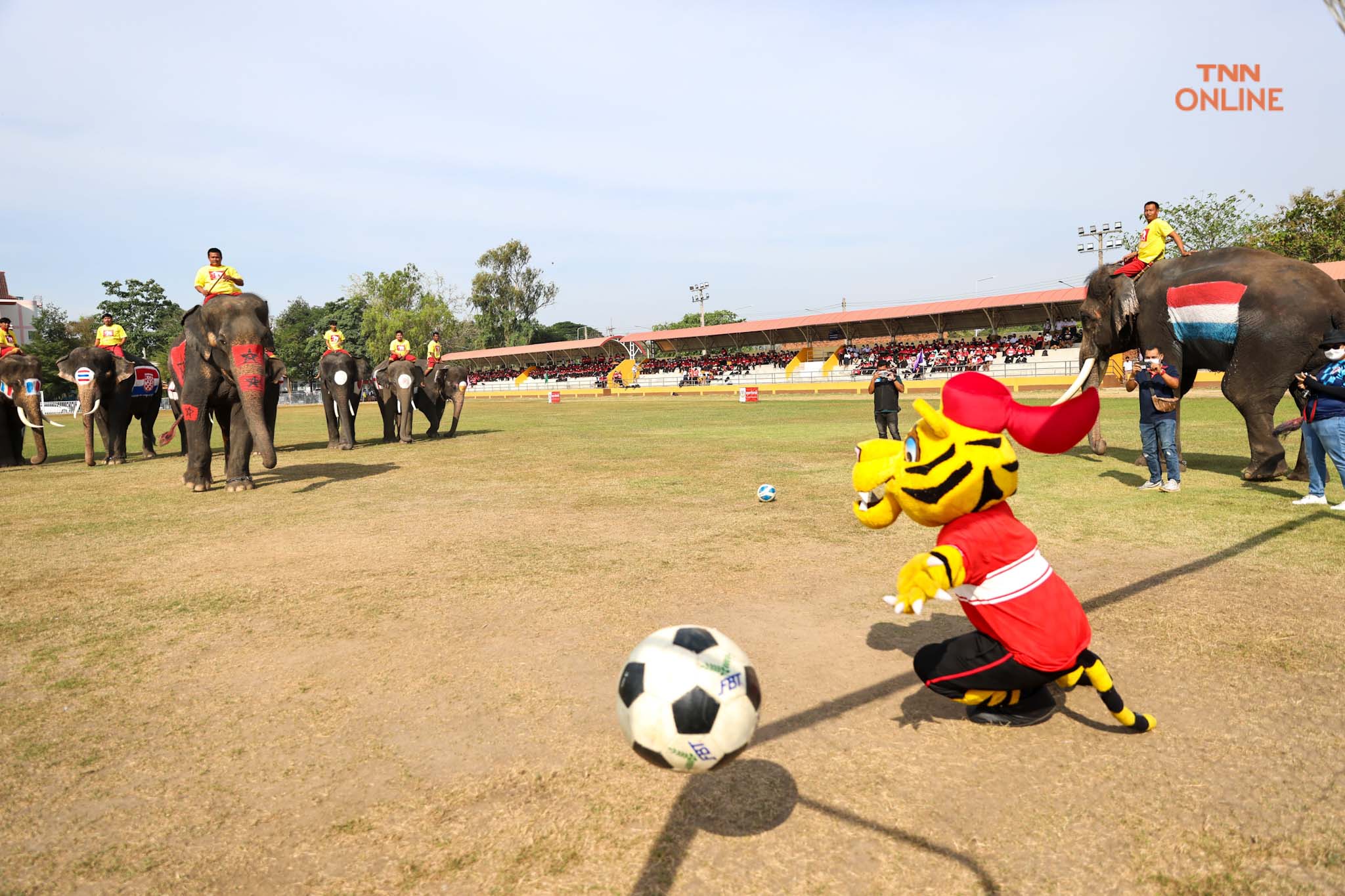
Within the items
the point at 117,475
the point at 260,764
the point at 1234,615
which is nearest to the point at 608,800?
the point at 260,764

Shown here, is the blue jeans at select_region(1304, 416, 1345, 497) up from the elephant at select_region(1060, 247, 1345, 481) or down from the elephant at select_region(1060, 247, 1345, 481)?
down

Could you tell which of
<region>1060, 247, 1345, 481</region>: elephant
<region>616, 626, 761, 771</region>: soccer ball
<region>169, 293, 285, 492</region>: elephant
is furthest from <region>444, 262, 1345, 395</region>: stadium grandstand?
<region>616, 626, 761, 771</region>: soccer ball

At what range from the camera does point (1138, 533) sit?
735 centimetres

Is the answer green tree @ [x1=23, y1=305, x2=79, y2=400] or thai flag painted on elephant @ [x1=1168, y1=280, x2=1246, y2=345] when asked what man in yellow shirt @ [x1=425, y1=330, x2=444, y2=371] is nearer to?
thai flag painted on elephant @ [x1=1168, y1=280, x2=1246, y2=345]

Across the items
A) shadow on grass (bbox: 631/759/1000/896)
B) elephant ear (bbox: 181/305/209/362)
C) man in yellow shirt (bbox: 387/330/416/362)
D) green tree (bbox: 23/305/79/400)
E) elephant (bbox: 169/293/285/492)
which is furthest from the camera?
green tree (bbox: 23/305/79/400)

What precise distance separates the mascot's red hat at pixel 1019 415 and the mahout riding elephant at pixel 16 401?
1771cm

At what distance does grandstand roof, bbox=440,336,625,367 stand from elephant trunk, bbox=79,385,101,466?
4602 centimetres

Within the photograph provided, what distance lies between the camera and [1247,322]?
951 cm

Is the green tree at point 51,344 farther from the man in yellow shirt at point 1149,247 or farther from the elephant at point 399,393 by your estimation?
the man in yellow shirt at point 1149,247

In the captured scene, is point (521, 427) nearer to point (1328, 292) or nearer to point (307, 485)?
point (307, 485)

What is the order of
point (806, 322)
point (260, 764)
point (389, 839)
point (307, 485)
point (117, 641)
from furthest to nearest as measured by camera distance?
point (806, 322)
point (307, 485)
point (117, 641)
point (260, 764)
point (389, 839)

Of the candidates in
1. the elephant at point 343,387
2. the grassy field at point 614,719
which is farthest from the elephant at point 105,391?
the grassy field at point 614,719

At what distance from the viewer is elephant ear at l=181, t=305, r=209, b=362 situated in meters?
11.0

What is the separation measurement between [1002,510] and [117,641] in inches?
215
